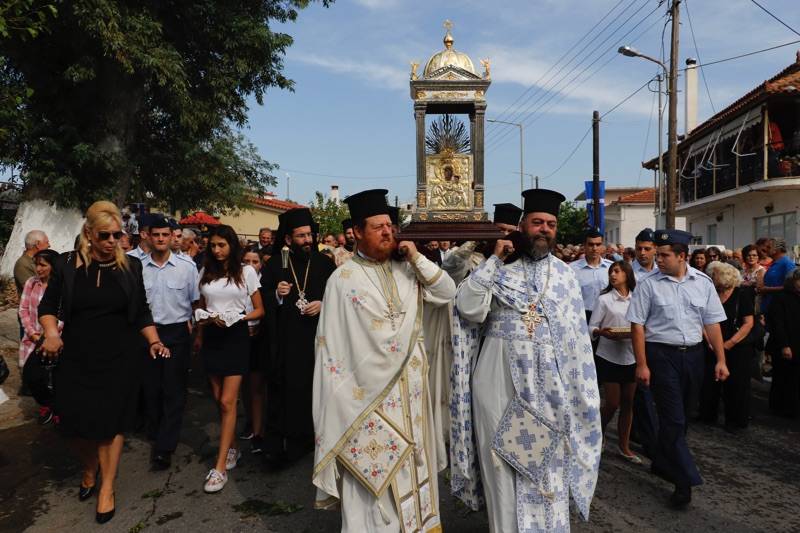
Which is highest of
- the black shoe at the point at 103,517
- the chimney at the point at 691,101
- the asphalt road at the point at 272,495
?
the chimney at the point at 691,101

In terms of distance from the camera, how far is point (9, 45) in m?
12.7

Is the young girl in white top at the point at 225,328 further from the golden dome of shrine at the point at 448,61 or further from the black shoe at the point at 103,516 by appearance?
the golden dome of shrine at the point at 448,61

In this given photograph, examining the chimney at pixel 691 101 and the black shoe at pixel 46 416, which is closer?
the black shoe at pixel 46 416

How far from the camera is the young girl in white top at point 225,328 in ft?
15.4

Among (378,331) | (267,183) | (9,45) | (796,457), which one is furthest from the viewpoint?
(267,183)

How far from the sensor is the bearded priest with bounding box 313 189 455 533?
3.25 m

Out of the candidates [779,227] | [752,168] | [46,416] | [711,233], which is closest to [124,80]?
[46,416]

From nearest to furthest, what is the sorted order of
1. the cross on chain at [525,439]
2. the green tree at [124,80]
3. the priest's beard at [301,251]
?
the cross on chain at [525,439]
the priest's beard at [301,251]
the green tree at [124,80]

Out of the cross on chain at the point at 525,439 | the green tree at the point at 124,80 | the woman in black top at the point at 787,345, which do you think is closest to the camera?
the cross on chain at the point at 525,439

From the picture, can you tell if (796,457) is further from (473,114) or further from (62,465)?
(62,465)

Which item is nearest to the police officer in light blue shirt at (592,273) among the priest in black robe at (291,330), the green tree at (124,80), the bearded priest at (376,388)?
the priest in black robe at (291,330)

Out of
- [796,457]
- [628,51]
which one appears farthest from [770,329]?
[628,51]

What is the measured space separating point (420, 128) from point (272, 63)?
10.2 m

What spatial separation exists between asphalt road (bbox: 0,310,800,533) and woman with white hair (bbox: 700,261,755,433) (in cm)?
51
